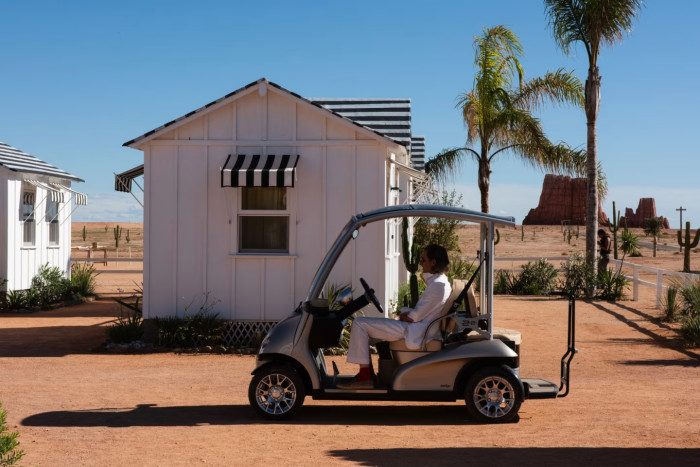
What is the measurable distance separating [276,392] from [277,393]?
0.01 m

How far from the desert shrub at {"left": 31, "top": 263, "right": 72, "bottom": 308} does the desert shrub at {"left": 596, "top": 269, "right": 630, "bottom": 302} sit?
44.8ft

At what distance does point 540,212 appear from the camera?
121 m

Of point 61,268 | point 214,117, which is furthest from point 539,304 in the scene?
point 61,268

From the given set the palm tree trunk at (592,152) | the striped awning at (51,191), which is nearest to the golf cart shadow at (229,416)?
the striped awning at (51,191)

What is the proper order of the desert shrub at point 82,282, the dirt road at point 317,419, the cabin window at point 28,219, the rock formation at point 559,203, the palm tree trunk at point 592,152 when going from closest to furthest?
the dirt road at point 317,419, the cabin window at point 28,219, the desert shrub at point 82,282, the palm tree trunk at point 592,152, the rock formation at point 559,203

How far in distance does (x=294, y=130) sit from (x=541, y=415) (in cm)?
681

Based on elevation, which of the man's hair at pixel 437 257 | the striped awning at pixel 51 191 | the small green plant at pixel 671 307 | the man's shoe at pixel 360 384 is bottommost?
the man's shoe at pixel 360 384

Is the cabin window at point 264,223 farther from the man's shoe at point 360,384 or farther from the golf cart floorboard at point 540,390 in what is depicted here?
the golf cart floorboard at point 540,390

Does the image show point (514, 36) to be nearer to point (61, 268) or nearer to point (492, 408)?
point (61, 268)

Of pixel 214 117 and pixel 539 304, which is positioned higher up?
pixel 214 117

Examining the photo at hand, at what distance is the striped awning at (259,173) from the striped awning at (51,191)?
9056mm

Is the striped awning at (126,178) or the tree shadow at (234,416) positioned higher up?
the striped awning at (126,178)

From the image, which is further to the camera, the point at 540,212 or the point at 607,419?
the point at 540,212

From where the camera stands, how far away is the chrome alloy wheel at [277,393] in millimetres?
8156
